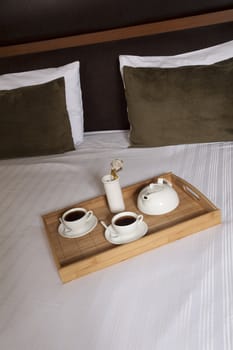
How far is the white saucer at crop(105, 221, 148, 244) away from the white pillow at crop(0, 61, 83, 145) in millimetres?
974

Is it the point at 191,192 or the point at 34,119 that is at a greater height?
the point at 34,119

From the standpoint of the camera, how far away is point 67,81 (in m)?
1.88

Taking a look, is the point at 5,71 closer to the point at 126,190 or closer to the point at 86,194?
the point at 86,194

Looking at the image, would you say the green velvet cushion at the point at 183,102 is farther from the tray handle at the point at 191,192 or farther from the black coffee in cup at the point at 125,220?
the black coffee in cup at the point at 125,220

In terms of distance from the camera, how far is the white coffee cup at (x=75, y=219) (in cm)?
113

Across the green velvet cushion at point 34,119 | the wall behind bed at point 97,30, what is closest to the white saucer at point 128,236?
the green velvet cushion at point 34,119

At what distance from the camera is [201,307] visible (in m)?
0.86

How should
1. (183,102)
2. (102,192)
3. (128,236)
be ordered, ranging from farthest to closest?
(183,102)
(102,192)
(128,236)

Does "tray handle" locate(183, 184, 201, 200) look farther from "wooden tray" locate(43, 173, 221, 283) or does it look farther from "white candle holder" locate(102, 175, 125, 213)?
"white candle holder" locate(102, 175, 125, 213)

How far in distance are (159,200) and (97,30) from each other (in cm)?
124

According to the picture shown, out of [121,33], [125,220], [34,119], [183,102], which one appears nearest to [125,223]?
[125,220]

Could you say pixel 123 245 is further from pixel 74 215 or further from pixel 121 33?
pixel 121 33

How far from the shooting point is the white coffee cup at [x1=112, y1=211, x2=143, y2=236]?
105cm

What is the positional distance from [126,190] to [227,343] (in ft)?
2.27
